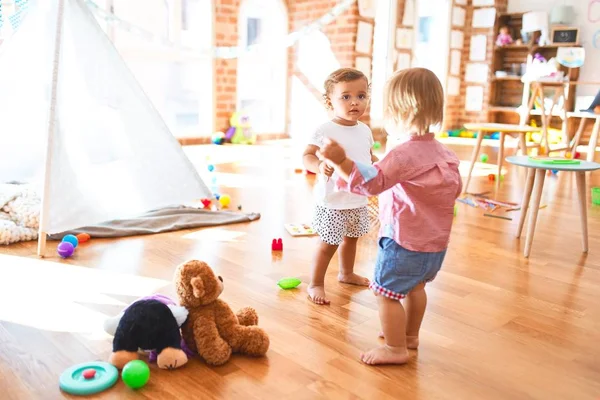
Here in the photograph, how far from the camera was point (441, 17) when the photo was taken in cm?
732

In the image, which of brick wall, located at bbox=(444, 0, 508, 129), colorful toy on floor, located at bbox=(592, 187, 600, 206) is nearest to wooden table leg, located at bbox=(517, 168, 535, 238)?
colorful toy on floor, located at bbox=(592, 187, 600, 206)

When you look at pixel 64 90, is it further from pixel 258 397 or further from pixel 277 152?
pixel 277 152

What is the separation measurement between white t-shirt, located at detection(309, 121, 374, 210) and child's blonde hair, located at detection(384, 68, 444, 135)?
41 cm

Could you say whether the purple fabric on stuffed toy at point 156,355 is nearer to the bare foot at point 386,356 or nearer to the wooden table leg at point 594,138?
the bare foot at point 386,356

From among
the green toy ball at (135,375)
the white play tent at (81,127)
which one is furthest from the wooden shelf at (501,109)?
the green toy ball at (135,375)

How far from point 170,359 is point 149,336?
73 mm

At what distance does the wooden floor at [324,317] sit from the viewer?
1305mm

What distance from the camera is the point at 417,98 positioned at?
1.30m

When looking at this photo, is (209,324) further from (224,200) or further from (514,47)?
(514,47)

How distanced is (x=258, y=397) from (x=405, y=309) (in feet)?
1.56

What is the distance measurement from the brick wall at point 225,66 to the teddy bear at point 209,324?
4.40 meters

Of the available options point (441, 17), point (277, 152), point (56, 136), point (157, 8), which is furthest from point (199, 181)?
point (441, 17)

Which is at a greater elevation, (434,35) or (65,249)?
(434,35)

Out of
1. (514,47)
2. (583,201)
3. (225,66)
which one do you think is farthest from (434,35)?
(583,201)
